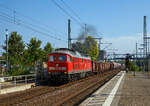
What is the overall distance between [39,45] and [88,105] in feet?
132

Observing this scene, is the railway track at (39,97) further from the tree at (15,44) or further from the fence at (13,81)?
Answer: the tree at (15,44)

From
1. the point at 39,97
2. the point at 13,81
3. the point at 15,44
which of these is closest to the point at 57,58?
the point at 13,81

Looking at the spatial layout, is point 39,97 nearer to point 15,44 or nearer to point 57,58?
point 57,58

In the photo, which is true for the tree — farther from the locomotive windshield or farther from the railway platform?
the railway platform

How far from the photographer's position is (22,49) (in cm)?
5162

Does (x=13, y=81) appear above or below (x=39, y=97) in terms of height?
above

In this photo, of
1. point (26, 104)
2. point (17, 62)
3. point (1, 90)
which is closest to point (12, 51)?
point (17, 62)

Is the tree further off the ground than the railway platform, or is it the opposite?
the tree

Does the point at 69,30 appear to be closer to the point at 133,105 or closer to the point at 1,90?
the point at 1,90

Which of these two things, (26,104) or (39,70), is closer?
(26,104)

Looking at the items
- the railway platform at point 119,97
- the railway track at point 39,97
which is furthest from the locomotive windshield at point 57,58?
the railway platform at point 119,97

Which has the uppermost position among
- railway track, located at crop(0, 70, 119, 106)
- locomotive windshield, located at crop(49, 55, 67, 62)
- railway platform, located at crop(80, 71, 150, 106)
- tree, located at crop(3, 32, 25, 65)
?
tree, located at crop(3, 32, 25, 65)

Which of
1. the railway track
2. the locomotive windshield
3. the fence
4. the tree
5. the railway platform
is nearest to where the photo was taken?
the railway platform

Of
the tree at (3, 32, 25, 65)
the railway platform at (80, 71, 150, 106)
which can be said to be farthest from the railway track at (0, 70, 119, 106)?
the tree at (3, 32, 25, 65)
